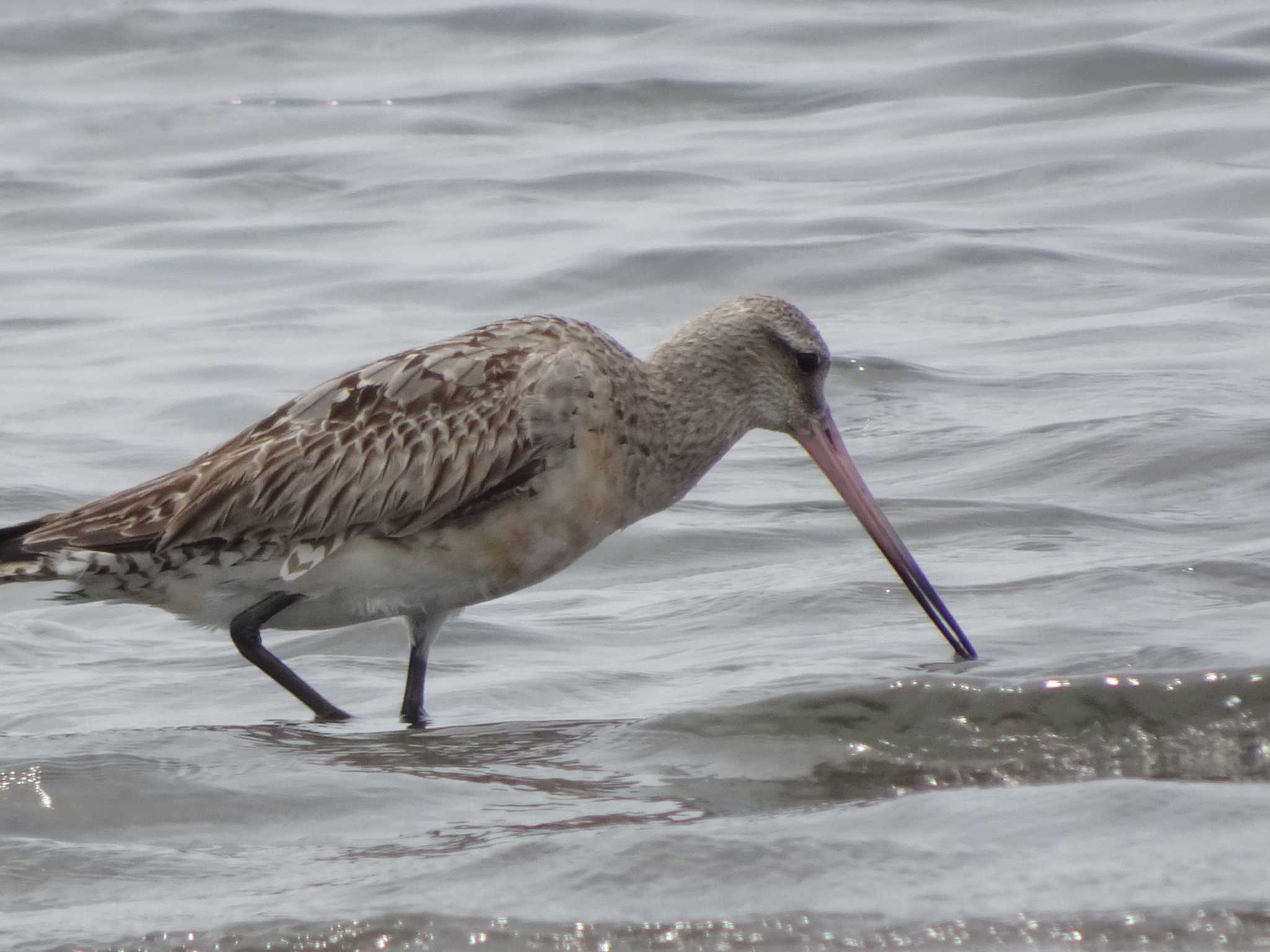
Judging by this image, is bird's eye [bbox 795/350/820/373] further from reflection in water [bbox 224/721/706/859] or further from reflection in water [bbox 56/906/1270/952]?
reflection in water [bbox 56/906/1270/952]

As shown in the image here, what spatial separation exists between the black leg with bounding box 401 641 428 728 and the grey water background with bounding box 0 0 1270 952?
0.41ft

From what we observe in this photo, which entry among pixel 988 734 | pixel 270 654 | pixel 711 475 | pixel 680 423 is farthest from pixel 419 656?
pixel 711 475

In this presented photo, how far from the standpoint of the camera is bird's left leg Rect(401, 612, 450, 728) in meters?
6.86

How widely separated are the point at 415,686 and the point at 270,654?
1.59ft

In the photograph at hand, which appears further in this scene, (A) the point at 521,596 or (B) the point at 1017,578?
(A) the point at 521,596

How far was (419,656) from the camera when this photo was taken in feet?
22.8

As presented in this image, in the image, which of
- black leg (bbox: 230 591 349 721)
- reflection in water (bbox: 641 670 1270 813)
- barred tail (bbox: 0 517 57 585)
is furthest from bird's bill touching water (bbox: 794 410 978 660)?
barred tail (bbox: 0 517 57 585)

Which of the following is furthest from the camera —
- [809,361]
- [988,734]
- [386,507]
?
[809,361]

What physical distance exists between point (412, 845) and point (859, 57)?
16481 mm

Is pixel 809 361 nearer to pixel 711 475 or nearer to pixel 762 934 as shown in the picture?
pixel 711 475

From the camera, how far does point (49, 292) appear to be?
14406mm

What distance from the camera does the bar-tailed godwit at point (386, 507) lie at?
668 centimetres

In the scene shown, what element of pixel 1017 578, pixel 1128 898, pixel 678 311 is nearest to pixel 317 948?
pixel 1128 898

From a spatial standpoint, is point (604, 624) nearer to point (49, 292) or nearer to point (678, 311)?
point (678, 311)
